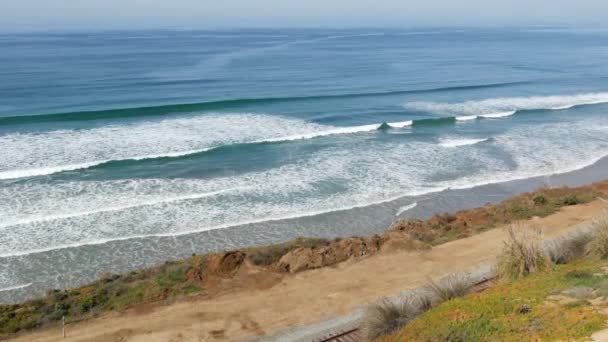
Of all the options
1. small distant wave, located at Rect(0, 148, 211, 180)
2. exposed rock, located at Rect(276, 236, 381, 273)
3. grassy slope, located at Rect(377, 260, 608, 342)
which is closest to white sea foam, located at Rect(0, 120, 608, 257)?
small distant wave, located at Rect(0, 148, 211, 180)

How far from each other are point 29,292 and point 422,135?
2649 centimetres

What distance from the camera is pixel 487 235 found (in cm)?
1830

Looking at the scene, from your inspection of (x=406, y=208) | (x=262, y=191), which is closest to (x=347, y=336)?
(x=406, y=208)

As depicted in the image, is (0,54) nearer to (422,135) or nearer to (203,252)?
(422,135)

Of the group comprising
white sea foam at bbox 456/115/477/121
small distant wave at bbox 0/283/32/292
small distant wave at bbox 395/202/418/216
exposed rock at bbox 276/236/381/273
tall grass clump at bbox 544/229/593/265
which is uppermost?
tall grass clump at bbox 544/229/593/265

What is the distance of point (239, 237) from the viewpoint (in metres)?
20.5

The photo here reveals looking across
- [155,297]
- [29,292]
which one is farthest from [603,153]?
[29,292]

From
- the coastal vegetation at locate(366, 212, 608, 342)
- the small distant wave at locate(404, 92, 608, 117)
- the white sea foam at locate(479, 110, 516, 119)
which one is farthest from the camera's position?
the small distant wave at locate(404, 92, 608, 117)

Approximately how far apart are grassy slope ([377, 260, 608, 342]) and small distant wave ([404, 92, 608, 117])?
3104cm

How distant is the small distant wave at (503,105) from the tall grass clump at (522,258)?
29.5 metres

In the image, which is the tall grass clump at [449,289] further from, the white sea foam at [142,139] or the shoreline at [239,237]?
the white sea foam at [142,139]

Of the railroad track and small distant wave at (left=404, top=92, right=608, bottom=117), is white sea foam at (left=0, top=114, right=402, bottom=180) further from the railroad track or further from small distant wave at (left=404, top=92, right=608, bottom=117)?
the railroad track

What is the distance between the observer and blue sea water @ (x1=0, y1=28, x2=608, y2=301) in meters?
20.6

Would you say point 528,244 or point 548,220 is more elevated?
point 528,244
